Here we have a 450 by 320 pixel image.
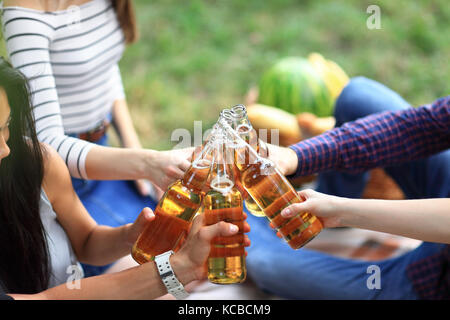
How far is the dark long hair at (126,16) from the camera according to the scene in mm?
1470

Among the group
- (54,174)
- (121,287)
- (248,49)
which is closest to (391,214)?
(121,287)

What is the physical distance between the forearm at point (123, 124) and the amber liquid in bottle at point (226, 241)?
31.0 inches

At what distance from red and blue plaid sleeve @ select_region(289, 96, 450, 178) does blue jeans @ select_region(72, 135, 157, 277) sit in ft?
1.72

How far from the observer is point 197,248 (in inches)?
36.3

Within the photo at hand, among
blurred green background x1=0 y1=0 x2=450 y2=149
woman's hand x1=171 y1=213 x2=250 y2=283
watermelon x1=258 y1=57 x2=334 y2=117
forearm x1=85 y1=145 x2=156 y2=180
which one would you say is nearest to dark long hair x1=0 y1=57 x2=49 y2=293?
forearm x1=85 y1=145 x2=156 y2=180

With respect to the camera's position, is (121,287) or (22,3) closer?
(121,287)

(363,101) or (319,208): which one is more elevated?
(363,101)

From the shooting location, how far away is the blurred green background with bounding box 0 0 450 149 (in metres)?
2.49

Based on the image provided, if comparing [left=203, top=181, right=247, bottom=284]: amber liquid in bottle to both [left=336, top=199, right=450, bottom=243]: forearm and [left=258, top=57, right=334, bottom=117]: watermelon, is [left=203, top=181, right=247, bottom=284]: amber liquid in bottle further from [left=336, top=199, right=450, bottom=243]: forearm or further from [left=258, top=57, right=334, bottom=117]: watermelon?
[left=258, top=57, right=334, bottom=117]: watermelon

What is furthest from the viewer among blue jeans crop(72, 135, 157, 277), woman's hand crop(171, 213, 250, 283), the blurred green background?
the blurred green background

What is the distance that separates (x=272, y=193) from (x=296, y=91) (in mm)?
1057

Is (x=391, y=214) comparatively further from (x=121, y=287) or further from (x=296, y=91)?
(x=296, y=91)

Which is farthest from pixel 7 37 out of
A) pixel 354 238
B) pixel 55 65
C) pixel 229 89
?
pixel 229 89
